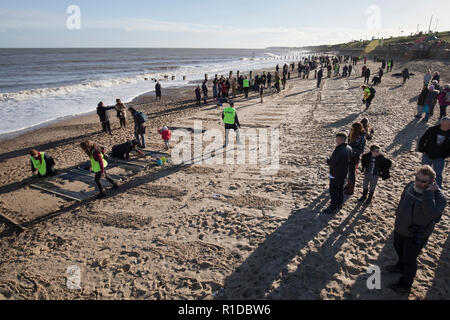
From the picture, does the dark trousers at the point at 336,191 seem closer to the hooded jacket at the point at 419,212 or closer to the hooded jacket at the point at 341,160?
the hooded jacket at the point at 341,160

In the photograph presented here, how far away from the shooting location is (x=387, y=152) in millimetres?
8500

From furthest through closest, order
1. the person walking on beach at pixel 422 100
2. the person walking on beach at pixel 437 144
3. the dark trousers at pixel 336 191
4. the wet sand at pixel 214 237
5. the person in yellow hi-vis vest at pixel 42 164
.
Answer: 1. the person walking on beach at pixel 422 100
2. the person in yellow hi-vis vest at pixel 42 164
3. the dark trousers at pixel 336 191
4. the person walking on beach at pixel 437 144
5. the wet sand at pixel 214 237

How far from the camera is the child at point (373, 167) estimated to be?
206 inches

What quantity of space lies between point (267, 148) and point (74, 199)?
6.67m

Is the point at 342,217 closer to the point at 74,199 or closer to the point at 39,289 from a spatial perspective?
the point at 39,289

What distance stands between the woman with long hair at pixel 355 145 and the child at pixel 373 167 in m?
0.33

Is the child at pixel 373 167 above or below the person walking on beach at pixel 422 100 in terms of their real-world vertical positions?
below

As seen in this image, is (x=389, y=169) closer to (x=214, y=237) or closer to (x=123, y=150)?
(x=214, y=237)

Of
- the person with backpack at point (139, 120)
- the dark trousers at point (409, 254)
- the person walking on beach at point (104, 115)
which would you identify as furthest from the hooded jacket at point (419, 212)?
the person walking on beach at point (104, 115)

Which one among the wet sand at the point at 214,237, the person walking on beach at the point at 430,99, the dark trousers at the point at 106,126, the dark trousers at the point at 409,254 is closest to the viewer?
the dark trousers at the point at 409,254

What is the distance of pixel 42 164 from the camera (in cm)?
785

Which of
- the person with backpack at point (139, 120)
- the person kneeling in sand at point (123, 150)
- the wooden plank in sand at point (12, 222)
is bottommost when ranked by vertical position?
the wooden plank in sand at point (12, 222)

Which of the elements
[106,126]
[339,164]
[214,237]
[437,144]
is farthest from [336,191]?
[106,126]

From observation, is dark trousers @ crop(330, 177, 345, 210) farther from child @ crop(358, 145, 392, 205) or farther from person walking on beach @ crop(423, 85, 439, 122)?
person walking on beach @ crop(423, 85, 439, 122)
